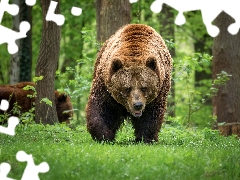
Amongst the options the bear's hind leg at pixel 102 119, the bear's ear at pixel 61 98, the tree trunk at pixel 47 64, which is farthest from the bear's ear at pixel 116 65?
the bear's ear at pixel 61 98

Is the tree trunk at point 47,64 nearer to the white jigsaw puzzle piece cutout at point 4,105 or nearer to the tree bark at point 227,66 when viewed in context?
the white jigsaw puzzle piece cutout at point 4,105

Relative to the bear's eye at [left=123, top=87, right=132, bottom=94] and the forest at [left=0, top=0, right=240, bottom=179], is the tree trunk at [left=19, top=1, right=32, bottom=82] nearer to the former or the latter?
the forest at [left=0, top=0, right=240, bottom=179]

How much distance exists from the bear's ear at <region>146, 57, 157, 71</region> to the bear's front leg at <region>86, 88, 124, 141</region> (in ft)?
3.15

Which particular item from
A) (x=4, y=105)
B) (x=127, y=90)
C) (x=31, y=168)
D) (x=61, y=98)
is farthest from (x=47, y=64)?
(x=31, y=168)

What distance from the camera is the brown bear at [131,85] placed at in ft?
34.5

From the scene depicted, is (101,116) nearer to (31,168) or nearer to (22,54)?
(31,168)

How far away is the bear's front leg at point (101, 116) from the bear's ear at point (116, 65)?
641mm

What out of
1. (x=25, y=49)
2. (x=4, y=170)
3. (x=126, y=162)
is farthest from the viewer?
(x=25, y=49)

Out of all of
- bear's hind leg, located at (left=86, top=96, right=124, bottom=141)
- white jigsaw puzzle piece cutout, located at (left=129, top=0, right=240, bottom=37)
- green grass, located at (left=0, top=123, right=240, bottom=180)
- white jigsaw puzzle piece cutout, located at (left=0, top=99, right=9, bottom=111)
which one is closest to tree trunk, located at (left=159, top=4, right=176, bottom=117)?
white jigsaw puzzle piece cutout, located at (left=129, top=0, right=240, bottom=37)

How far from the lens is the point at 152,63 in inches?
417

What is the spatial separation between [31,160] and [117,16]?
23.4ft

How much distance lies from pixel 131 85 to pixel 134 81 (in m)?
0.08

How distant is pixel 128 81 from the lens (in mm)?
10492

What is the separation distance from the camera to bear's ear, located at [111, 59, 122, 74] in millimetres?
10461
